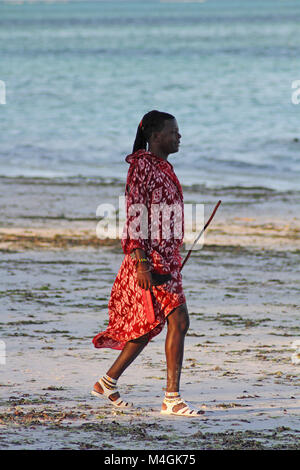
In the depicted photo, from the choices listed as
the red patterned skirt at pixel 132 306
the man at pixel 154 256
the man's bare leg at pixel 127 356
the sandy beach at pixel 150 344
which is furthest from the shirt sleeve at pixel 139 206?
the sandy beach at pixel 150 344

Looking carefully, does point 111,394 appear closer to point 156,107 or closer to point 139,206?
point 139,206

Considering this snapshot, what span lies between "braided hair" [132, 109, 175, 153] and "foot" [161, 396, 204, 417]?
1380 mm

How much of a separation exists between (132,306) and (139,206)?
21.8 inches

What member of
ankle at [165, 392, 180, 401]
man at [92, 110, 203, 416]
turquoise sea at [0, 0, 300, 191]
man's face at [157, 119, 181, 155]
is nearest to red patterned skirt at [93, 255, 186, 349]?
man at [92, 110, 203, 416]

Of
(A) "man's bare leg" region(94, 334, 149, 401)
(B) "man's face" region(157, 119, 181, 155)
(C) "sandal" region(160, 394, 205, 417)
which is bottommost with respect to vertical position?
(C) "sandal" region(160, 394, 205, 417)

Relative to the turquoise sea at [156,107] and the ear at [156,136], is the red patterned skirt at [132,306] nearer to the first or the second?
the ear at [156,136]

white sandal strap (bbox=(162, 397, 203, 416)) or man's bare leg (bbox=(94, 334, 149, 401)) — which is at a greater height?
man's bare leg (bbox=(94, 334, 149, 401))

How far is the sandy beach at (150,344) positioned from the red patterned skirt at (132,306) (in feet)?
1.33

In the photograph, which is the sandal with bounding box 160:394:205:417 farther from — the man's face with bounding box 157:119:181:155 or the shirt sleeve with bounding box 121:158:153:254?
the man's face with bounding box 157:119:181:155

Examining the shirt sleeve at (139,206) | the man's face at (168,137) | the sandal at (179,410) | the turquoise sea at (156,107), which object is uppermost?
the turquoise sea at (156,107)

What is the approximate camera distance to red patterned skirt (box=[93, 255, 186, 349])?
5.14 m

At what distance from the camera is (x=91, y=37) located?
9481cm

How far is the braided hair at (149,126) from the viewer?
205 inches

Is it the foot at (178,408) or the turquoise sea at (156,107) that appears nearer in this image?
the foot at (178,408)
